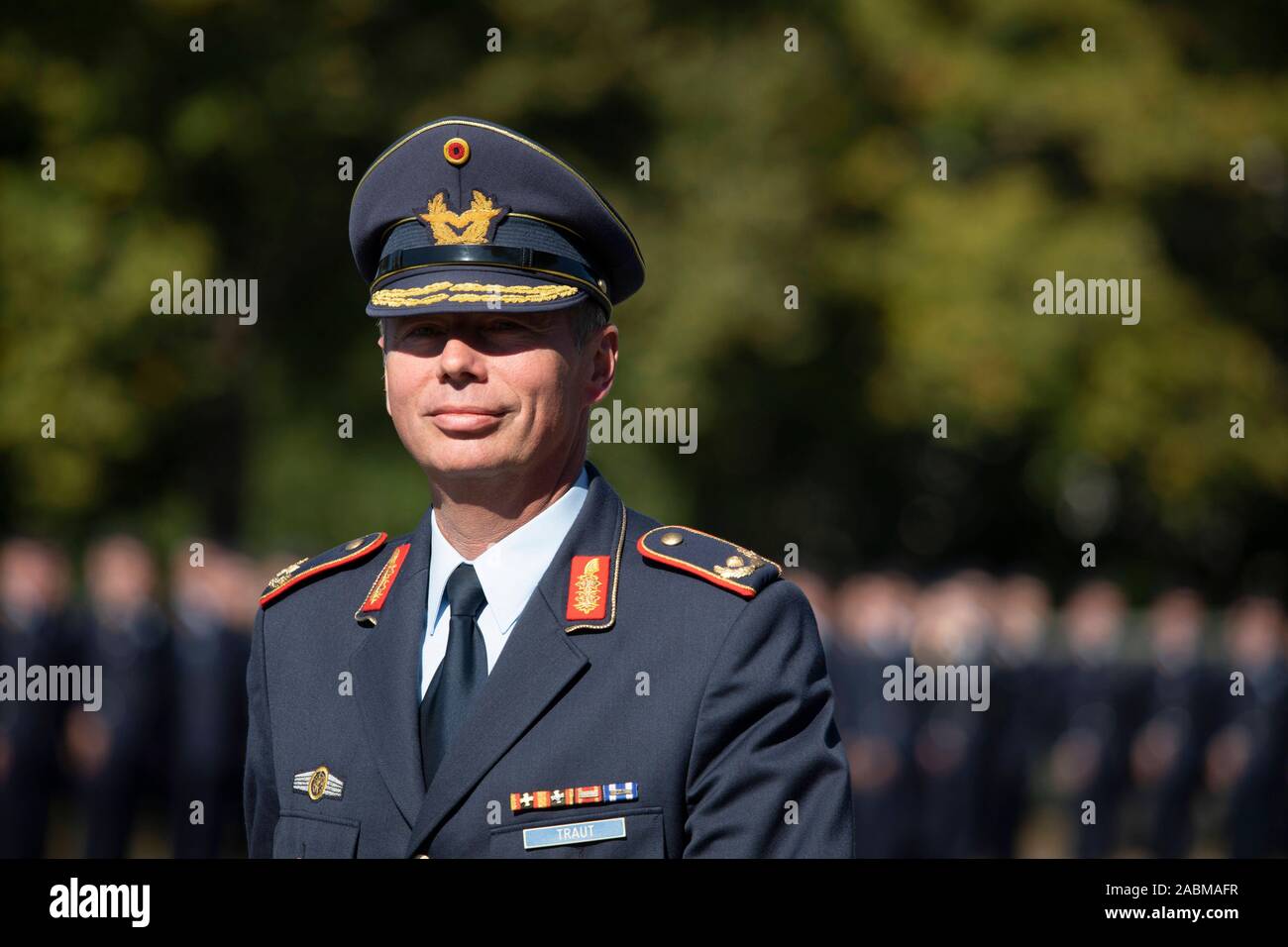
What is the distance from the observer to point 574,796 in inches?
115

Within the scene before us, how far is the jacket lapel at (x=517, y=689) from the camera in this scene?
9.60 ft

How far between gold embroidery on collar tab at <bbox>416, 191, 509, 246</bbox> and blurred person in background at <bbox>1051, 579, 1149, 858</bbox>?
13.9 meters

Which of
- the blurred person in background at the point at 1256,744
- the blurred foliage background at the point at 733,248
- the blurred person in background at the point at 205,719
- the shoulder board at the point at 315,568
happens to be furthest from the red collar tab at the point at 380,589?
the blurred foliage background at the point at 733,248

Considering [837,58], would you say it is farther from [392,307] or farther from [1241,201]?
[392,307]

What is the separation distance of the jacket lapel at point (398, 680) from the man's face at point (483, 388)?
0.30 m

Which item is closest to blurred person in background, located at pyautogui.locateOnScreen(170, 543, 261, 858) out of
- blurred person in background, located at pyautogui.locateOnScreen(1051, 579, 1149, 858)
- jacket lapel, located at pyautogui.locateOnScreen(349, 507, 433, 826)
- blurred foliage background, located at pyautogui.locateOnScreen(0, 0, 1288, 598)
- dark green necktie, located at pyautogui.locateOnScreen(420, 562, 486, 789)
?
blurred foliage background, located at pyautogui.locateOnScreen(0, 0, 1288, 598)

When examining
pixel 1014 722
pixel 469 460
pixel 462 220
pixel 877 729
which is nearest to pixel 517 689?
pixel 469 460

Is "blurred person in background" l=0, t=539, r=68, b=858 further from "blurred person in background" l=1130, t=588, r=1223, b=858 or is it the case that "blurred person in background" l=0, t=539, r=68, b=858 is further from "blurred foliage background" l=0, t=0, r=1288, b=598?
"blurred person in background" l=1130, t=588, r=1223, b=858

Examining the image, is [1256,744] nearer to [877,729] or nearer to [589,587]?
[877,729]

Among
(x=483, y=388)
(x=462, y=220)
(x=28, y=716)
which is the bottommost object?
(x=28, y=716)

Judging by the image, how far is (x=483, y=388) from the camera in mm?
2881

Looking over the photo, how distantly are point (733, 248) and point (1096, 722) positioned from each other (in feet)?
20.5

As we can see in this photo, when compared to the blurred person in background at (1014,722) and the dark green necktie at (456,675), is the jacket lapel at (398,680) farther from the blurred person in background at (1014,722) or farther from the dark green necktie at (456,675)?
the blurred person in background at (1014,722)

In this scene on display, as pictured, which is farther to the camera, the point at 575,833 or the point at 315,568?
the point at 315,568
